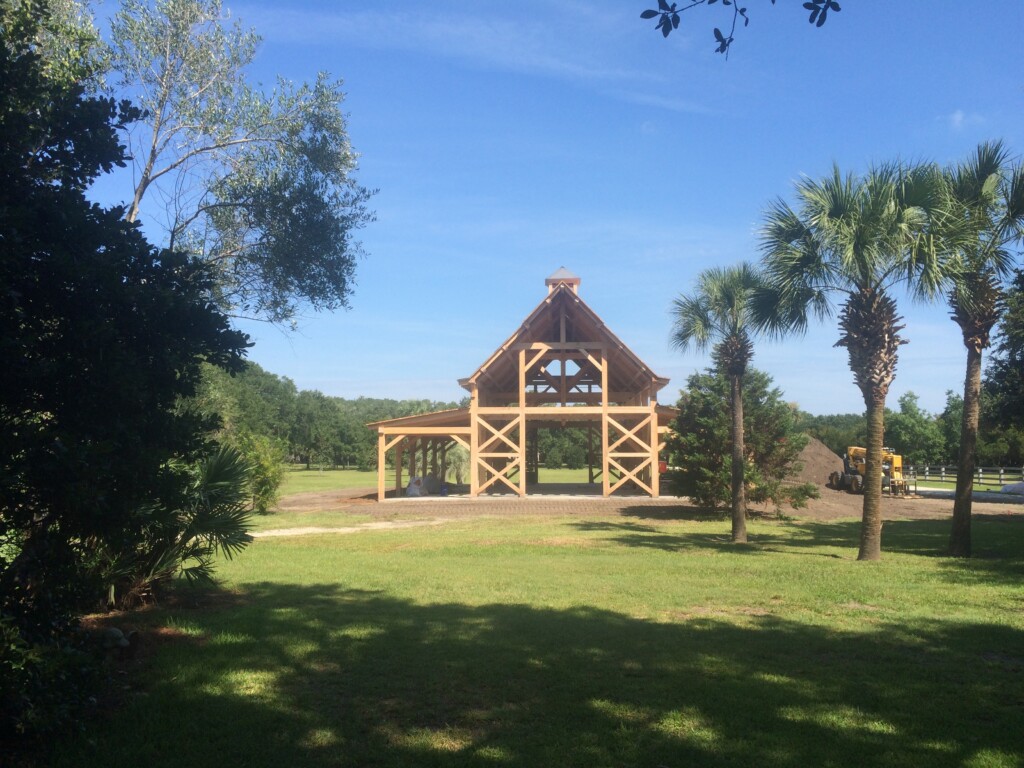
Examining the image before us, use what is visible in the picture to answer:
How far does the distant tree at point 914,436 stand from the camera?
59.3m

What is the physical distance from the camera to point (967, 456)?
1449 centimetres

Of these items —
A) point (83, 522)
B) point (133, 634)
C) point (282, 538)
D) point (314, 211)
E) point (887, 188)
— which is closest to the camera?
point (83, 522)

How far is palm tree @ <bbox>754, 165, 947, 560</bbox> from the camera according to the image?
13.4 meters

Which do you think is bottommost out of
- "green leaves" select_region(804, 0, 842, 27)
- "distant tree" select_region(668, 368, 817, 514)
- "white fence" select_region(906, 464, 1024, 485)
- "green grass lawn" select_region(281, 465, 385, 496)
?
"green grass lawn" select_region(281, 465, 385, 496)

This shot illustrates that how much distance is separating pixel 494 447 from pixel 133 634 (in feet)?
89.6

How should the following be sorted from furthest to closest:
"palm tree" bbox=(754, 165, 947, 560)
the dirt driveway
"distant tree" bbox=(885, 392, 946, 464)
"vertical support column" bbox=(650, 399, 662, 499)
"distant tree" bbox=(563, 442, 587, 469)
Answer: "distant tree" bbox=(563, 442, 587, 469) < "distant tree" bbox=(885, 392, 946, 464) < "vertical support column" bbox=(650, 399, 662, 499) < the dirt driveway < "palm tree" bbox=(754, 165, 947, 560)

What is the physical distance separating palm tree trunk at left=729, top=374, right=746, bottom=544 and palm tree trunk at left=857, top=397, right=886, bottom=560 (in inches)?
126

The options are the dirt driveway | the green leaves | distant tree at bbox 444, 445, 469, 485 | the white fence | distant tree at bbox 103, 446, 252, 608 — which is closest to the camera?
the green leaves

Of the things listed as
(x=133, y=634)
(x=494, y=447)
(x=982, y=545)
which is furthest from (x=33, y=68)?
(x=494, y=447)

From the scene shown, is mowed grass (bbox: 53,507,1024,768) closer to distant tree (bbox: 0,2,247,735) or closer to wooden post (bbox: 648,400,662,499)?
distant tree (bbox: 0,2,247,735)

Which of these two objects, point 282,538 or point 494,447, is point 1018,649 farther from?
point 494,447

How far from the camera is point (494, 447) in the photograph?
3431 centimetres

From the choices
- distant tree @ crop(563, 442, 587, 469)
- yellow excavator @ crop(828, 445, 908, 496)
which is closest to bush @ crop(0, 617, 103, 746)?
yellow excavator @ crop(828, 445, 908, 496)

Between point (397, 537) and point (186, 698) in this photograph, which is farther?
point (397, 537)
